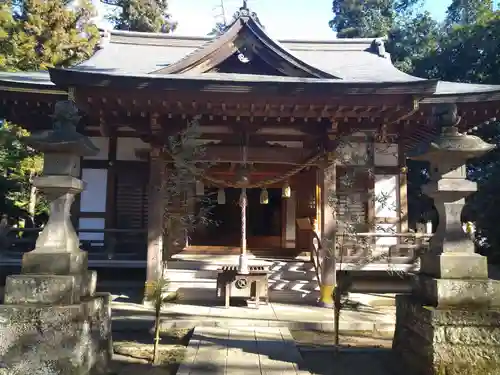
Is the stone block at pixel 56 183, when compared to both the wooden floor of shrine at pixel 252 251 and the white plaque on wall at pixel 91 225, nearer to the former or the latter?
the white plaque on wall at pixel 91 225

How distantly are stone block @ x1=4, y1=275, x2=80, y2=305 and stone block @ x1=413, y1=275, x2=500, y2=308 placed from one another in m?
4.05

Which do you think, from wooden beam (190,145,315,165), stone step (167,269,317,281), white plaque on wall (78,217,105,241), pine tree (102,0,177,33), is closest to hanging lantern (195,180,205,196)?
stone step (167,269,317,281)

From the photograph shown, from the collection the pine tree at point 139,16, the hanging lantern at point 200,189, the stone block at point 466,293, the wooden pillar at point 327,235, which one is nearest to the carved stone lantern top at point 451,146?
the stone block at point 466,293

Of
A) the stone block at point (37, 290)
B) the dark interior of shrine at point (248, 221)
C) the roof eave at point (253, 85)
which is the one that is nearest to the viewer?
the stone block at point (37, 290)

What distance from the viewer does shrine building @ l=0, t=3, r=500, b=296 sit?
719cm

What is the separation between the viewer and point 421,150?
4.89 meters

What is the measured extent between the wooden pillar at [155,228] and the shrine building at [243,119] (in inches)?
0.9

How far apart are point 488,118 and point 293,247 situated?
21.5 ft

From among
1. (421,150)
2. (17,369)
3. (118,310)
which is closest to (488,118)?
(421,150)

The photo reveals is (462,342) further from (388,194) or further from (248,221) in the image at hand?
(248,221)

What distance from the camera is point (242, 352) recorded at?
207 inches

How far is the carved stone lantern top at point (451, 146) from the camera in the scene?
461 centimetres

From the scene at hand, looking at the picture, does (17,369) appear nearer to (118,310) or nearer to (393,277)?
(118,310)

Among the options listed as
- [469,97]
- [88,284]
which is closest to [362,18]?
[469,97]
